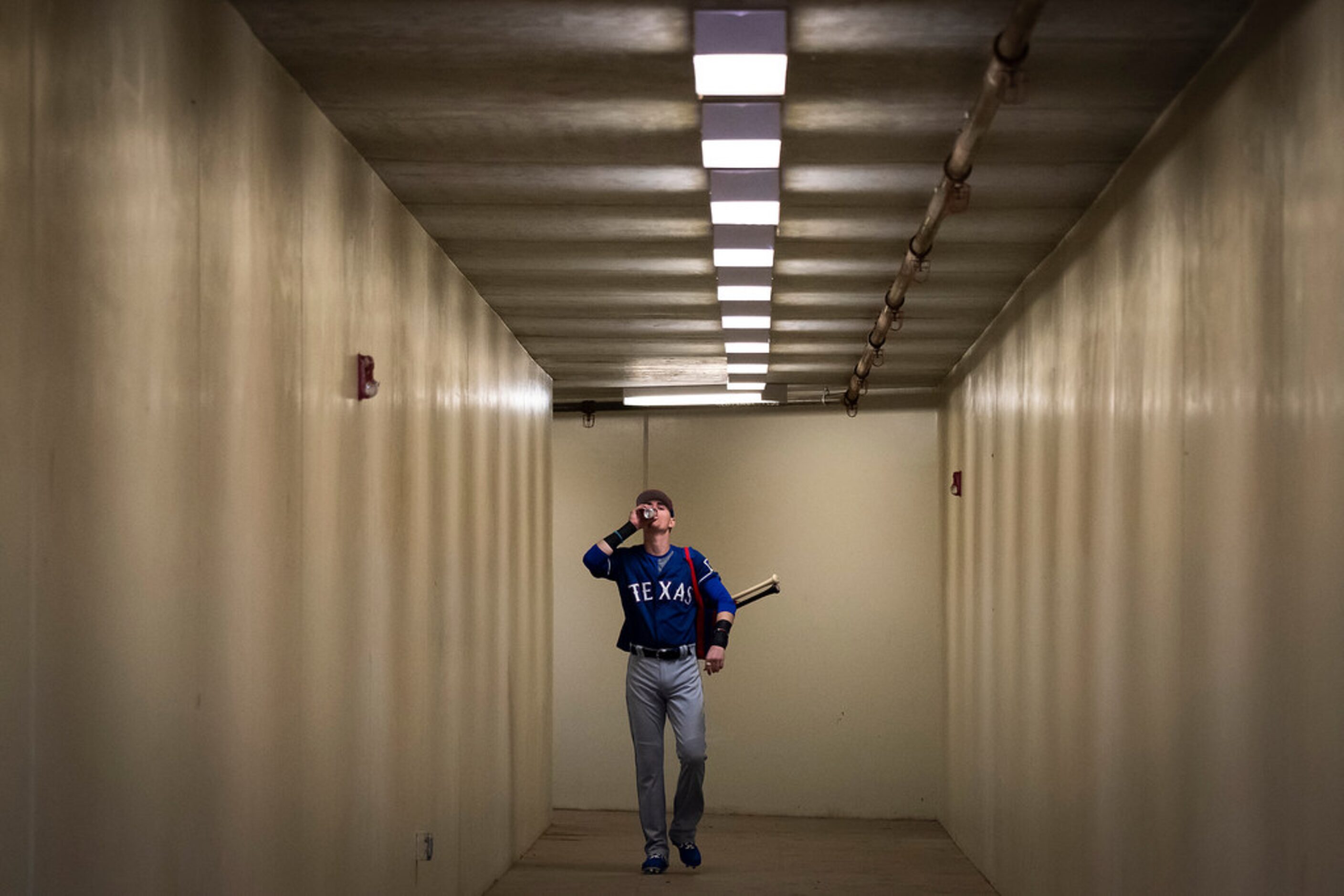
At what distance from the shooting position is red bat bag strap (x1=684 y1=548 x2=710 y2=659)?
7.20m

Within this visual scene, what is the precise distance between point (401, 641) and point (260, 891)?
170 centimetres

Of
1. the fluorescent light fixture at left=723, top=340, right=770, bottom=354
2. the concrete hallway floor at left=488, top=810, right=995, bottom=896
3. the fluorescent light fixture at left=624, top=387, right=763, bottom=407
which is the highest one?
the fluorescent light fixture at left=723, top=340, right=770, bottom=354

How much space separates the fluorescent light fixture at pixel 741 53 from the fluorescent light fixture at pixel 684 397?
20.7 ft

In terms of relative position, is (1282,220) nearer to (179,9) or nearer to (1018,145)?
(1018,145)

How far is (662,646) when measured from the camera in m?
7.11

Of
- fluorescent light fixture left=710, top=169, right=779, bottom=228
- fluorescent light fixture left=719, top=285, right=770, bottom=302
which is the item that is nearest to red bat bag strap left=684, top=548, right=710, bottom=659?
fluorescent light fixture left=719, top=285, right=770, bottom=302

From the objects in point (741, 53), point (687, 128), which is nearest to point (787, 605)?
point (687, 128)

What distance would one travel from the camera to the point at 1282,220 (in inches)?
124

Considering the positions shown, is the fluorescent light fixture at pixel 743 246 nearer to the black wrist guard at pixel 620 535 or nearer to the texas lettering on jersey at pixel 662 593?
the black wrist guard at pixel 620 535

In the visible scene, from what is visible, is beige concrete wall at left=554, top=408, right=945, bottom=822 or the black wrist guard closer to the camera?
the black wrist guard

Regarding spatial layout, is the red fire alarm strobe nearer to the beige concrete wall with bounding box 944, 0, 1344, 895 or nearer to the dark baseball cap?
the beige concrete wall with bounding box 944, 0, 1344, 895

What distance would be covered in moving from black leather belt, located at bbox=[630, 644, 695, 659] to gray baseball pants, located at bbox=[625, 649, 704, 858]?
0.05ft

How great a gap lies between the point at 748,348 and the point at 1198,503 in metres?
4.72

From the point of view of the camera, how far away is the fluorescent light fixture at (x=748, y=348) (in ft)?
26.9
